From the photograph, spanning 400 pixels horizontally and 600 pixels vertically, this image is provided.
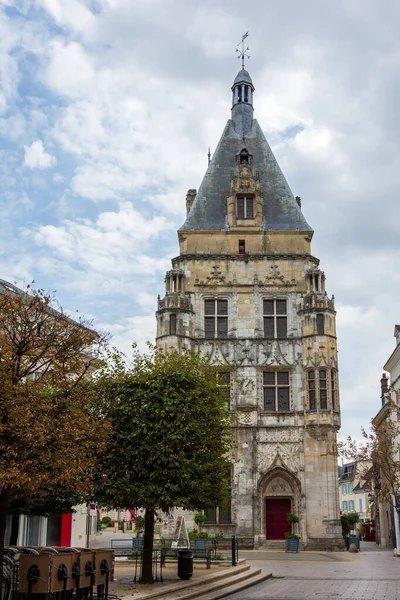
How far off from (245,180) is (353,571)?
26.8 meters

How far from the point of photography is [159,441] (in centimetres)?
2114

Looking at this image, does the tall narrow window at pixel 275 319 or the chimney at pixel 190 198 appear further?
the chimney at pixel 190 198

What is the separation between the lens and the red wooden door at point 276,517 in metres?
38.8

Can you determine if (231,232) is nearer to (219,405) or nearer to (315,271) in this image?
(315,271)

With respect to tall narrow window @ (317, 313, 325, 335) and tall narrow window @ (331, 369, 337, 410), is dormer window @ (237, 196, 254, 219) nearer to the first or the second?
tall narrow window @ (317, 313, 325, 335)

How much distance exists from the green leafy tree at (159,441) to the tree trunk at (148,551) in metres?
0.03

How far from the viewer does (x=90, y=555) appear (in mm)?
16172

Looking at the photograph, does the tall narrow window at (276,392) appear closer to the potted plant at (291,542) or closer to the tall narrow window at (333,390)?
the tall narrow window at (333,390)

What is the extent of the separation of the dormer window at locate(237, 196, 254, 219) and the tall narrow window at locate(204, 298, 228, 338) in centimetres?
616

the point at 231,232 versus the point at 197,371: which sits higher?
the point at 231,232

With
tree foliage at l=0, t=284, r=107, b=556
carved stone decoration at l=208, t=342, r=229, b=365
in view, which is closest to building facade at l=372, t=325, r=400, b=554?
carved stone decoration at l=208, t=342, r=229, b=365

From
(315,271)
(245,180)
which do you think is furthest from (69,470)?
(245,180)

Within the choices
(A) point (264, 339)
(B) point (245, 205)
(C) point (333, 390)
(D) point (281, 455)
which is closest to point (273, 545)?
(D) point (281, 455)

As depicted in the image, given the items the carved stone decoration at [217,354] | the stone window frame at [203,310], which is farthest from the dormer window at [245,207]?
the carved stone decoration at [217,354]
